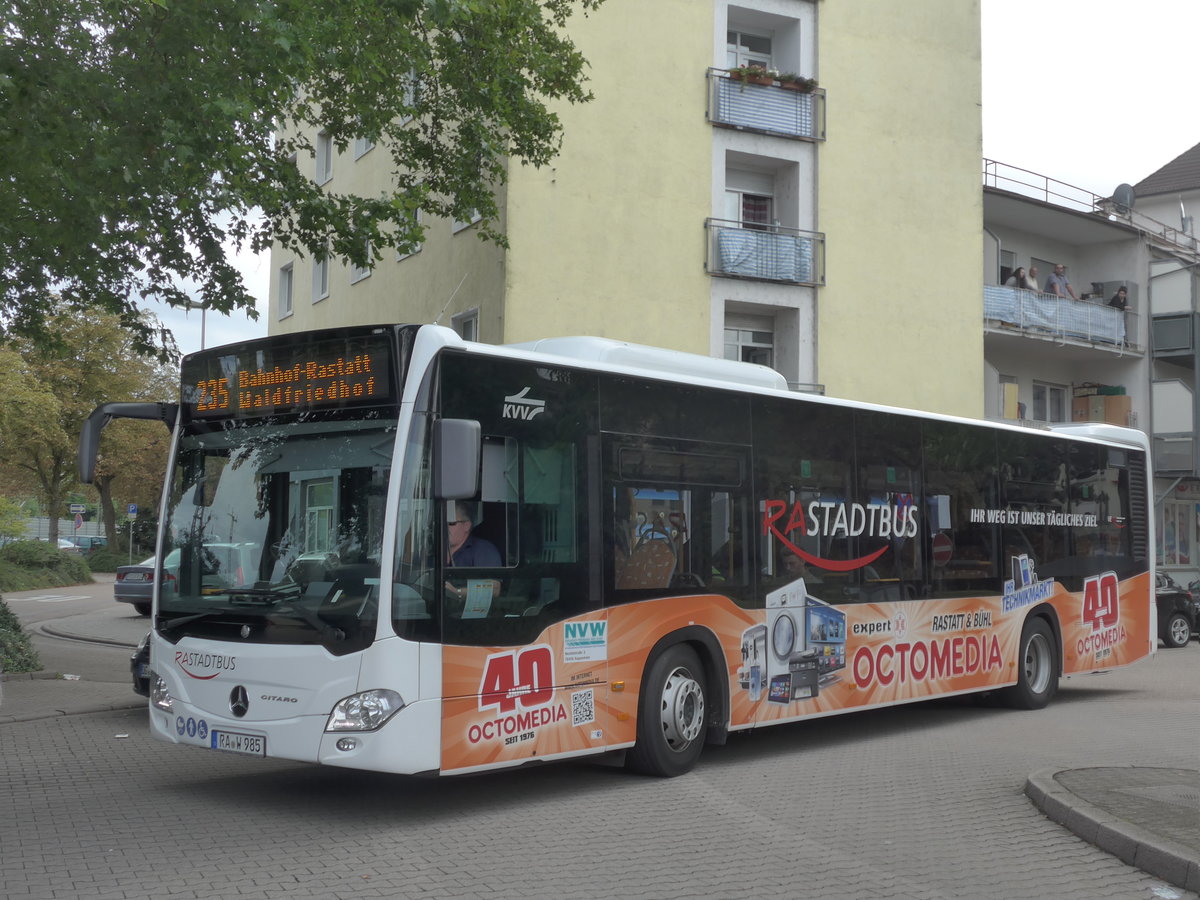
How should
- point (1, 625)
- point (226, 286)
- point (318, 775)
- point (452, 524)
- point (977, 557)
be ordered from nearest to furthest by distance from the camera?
point (452, 524) → point (318, 775) → point (977, 557) → point (226, 286) → point (1, 625)

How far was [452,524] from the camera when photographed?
25.7ft

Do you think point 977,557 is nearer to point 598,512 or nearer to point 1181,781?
point 1181,781

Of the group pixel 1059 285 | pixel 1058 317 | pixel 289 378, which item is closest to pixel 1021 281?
pixel 1058 317

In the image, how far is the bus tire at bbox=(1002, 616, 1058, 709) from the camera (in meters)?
13.8

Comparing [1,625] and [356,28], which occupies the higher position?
[356,28]

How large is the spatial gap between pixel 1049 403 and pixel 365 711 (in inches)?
1201

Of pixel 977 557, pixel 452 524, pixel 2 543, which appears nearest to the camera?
pixel 452 524

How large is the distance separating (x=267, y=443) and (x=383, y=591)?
1425mm

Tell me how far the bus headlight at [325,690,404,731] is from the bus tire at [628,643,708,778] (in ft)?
7.45

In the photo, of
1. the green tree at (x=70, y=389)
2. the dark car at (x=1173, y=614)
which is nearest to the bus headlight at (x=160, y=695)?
the dark car at (x=1173, y=614)

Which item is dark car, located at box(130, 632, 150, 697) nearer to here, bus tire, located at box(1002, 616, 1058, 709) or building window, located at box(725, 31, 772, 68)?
bus tire, located at box(1002, 616, 1058, 709)

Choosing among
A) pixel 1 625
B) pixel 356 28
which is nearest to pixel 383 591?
pixel 356 28

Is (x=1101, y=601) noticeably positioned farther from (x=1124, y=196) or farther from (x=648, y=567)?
(x=1124, y=196)

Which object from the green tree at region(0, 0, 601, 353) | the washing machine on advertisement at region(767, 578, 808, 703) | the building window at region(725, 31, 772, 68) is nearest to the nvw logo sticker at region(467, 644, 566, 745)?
the washing machine on advertisement at region(767, 578, 808, 703)
